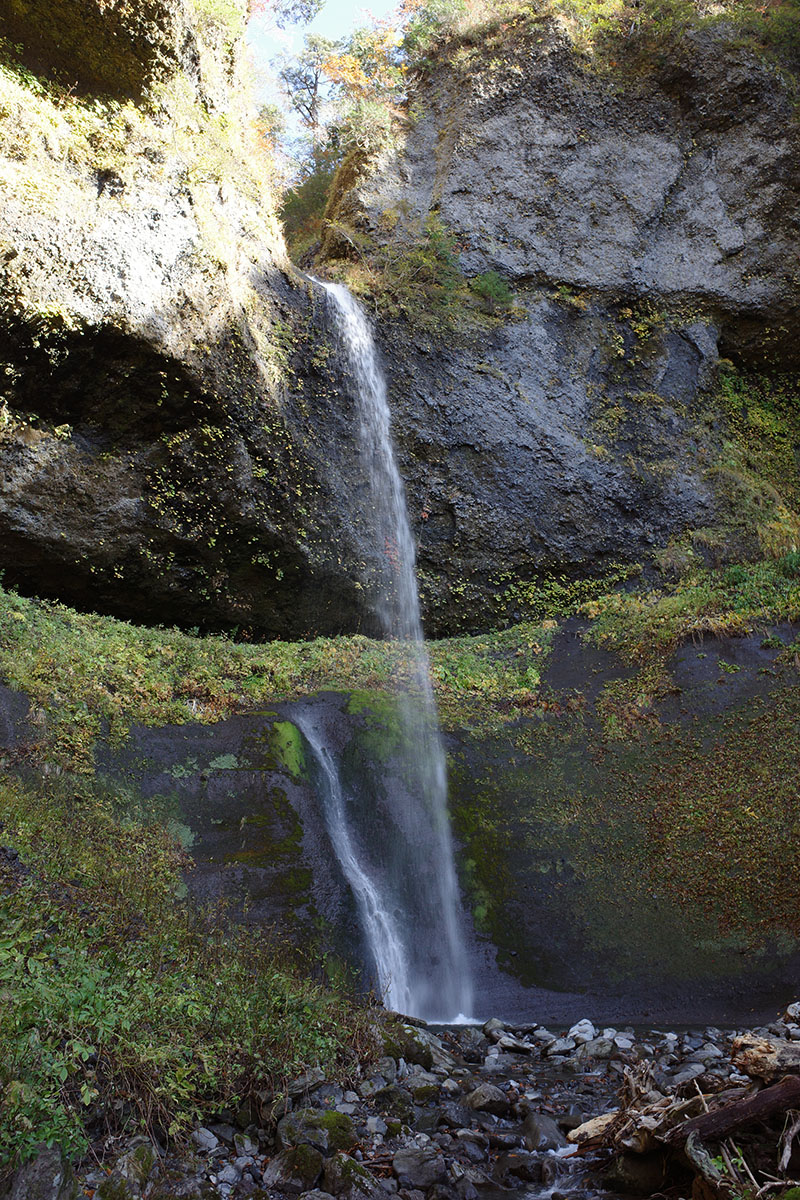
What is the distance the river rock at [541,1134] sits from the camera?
4.61 metres

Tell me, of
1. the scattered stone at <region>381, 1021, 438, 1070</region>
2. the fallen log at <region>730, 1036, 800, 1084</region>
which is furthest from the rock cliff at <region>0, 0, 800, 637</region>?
the fallen log at <region>730, 1036, 800, 1084</region>

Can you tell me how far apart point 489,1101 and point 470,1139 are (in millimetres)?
544

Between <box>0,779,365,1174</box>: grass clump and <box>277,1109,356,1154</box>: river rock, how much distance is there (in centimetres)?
26

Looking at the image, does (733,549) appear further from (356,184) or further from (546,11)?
(546,11)

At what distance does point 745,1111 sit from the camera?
3439 millimetres

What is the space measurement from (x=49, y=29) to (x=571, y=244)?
35.0 feet

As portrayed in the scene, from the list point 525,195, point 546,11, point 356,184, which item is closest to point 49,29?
point 356,184

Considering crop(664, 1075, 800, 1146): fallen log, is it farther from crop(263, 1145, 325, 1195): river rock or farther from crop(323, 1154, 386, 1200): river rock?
crop(263, 1145, 325, 1195): river rock

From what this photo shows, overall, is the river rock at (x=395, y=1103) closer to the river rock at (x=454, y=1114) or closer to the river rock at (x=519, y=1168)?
the river rock at (x=454, y=1114)

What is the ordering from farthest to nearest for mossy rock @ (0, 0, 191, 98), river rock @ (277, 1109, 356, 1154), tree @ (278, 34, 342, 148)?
tree @ (278, 34, 342, 148) → mossy rock @ (0, 0, 191, 98) → river rock @ (277, 1109, 356, 1154)

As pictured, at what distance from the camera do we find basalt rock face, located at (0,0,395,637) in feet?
31.5

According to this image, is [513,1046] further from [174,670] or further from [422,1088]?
[174,670]

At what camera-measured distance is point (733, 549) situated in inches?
588

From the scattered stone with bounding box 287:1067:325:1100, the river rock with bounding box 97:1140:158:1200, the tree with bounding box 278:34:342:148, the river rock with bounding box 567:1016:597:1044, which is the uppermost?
the tree with bounding box 278:34:342:148
